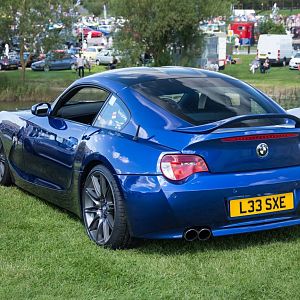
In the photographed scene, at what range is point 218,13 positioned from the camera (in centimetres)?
3653

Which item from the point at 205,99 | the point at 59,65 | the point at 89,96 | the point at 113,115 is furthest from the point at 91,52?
the point at 205,99

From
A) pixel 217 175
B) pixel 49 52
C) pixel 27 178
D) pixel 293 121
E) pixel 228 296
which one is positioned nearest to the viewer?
pixel 228 296

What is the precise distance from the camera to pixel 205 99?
16.6 feet

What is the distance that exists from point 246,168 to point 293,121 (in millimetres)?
676

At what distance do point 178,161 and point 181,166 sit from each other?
41 millimetres

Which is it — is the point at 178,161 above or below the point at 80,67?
above

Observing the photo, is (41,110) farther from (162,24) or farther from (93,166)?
(162,24)

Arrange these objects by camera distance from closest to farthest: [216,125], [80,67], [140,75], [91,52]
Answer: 1. [216,125]
2. [140,75]
3. [80,67]
4. [91,52]

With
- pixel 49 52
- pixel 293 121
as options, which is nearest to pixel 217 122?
pixel 293 121

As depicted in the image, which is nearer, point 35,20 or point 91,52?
point 35,20

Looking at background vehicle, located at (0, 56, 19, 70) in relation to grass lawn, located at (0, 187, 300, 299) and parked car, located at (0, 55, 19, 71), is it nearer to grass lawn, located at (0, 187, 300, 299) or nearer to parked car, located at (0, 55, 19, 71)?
parked car, located at (0, 55, 19, 71)

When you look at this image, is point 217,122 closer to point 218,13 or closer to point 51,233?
point 51,233

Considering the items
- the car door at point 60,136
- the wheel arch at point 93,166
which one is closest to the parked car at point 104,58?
the car door at point 60,136

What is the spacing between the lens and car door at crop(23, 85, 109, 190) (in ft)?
17.7
